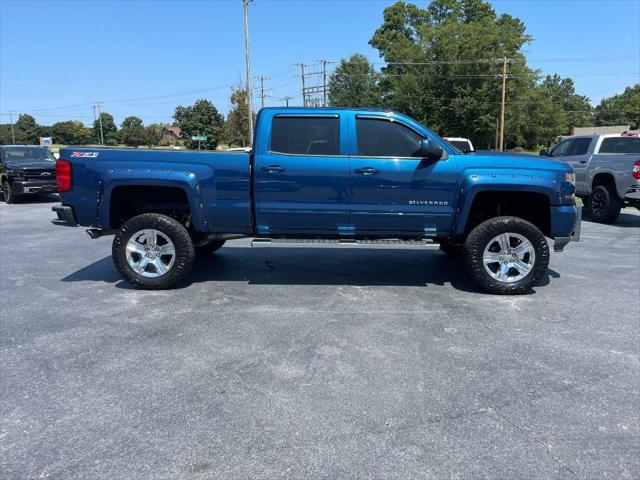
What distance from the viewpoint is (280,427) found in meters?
3.00

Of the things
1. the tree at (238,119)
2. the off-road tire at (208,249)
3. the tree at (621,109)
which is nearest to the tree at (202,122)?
the tree at (238,119)

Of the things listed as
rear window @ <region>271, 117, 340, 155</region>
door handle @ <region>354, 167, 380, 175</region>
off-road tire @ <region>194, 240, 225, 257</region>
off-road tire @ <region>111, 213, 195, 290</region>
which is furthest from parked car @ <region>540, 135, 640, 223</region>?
off-road tire @ <region>111, 213, 195, 290</region>

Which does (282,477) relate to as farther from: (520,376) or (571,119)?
(571,119)

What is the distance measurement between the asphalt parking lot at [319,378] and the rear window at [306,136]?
1609mm

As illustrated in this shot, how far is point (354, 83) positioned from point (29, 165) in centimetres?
5997

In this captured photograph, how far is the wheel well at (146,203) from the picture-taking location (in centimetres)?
586

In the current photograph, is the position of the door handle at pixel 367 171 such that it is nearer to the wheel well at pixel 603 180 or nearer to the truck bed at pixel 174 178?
the truck bed at pixel 174 178

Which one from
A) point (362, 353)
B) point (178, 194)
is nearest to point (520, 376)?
point (362, 353)

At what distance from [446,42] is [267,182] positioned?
49.2 meters

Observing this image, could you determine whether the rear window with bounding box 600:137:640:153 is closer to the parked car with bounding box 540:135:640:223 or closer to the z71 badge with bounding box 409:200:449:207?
the parked car with bounding box 540:135:640:223

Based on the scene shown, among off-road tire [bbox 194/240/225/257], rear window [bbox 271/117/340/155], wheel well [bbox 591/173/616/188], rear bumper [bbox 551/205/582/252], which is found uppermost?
rear window [bbox 271/117/340/155]

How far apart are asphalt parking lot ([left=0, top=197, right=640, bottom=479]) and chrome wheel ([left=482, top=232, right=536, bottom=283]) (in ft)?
0.92

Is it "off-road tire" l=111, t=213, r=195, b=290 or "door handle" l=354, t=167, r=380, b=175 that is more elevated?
"door handle" l=354, t=167, r=380, b=175

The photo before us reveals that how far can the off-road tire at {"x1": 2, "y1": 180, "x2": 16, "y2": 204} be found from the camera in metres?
15.6
